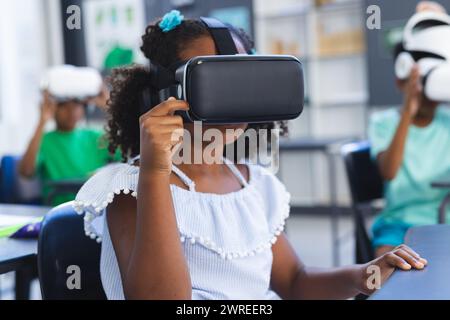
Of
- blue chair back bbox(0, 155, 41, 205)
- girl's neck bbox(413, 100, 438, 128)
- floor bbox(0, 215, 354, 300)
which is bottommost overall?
floor bbox(0, 215, 354, 300)

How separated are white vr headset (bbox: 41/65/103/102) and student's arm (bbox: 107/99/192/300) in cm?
170

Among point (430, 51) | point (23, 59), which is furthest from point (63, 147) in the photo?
point (23, 59)

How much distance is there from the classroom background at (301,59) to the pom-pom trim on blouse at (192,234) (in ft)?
7.62

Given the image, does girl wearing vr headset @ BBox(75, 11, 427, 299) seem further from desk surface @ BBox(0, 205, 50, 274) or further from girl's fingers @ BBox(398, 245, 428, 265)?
→ desk surface @ BBox(0, 205, 50, 274)

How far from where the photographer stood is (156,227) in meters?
0.65

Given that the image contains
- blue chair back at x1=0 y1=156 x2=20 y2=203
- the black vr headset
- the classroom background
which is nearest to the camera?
the black vr headset

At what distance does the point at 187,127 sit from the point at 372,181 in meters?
1.22

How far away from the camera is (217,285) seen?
2.69 ft

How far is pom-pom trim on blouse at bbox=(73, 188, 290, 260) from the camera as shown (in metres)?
0.74

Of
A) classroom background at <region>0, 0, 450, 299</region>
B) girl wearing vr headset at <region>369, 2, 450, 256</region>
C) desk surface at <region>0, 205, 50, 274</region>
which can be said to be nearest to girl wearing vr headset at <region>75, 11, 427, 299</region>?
desk surface at <region>0, 205, 50, 274</region>

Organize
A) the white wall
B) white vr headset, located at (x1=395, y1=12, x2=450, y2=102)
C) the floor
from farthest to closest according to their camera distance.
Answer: the white wall → the floor → white vr headset, located at (x1=395, y1=12, x2=450, y2=102)

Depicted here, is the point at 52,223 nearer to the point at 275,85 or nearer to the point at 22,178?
the point at 275,85

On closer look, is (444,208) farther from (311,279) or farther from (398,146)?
(311,279)
